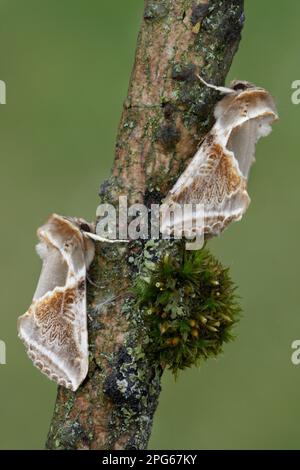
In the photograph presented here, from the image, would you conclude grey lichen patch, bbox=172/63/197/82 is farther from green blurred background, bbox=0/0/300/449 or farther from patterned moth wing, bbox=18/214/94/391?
green blurred background, bbox=0/0/300/449

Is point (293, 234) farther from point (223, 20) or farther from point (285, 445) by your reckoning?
point (223, 20)

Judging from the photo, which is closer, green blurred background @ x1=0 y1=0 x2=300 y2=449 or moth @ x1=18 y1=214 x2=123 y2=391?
moth @ x1=18 y1=214 x2=123 y2=391

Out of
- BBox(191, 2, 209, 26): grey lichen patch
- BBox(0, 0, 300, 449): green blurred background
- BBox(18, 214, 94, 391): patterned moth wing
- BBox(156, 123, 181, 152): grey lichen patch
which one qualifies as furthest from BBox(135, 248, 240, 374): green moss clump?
BBox(0, 0, 300, 449): green blurred background

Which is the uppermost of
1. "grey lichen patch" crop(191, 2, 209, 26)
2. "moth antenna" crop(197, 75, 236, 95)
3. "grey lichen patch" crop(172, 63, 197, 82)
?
"grey lichen patch" crop(191, 2, 209, 26)

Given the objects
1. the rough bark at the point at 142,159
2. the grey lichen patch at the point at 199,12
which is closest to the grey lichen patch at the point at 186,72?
the rough bark at the point at 142,159

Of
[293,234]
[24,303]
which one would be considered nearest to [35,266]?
[24,303]

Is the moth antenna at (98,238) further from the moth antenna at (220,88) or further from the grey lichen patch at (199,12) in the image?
the grey lichen patch at (199,12)
